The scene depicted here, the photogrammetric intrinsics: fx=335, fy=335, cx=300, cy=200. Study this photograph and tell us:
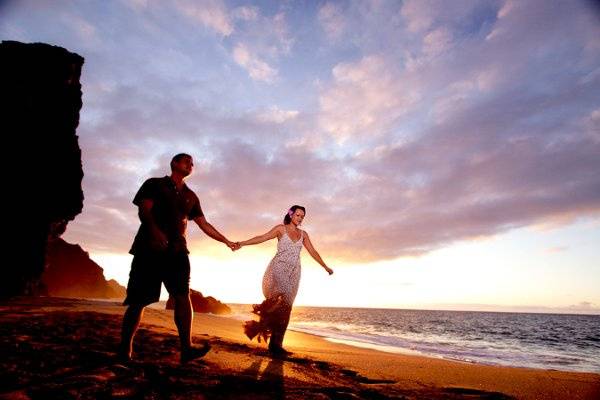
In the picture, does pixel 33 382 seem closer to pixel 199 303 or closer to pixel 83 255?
pixel 199 303

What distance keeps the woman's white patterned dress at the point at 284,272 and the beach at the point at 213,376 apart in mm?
930

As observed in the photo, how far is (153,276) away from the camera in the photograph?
133 inches

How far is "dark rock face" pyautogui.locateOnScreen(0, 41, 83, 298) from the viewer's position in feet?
55.9

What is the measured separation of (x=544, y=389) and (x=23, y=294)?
23.0 meters

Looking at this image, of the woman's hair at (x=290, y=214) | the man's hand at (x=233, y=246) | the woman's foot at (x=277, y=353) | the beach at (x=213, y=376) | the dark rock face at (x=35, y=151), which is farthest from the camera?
the dark rock face at (x=35, y=151)

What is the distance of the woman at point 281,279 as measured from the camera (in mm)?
5148

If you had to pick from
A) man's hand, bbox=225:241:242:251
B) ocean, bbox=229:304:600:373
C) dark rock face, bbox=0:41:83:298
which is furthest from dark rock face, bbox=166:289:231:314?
man's hand, bbox=225:241:242:251

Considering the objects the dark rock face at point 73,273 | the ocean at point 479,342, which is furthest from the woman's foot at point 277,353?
the dark rock face at point 73,273

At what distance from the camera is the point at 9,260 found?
17156 mm

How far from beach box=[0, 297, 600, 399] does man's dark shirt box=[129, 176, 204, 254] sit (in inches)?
45.0

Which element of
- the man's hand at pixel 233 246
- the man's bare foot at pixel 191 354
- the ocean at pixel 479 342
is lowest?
the ocean at pixel 479 342

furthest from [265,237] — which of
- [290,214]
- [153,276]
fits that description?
[153,276]

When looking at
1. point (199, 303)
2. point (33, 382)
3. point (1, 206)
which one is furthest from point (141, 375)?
point (199, 303)

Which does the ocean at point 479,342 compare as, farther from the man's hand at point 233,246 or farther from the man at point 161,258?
the man at point 161,258
